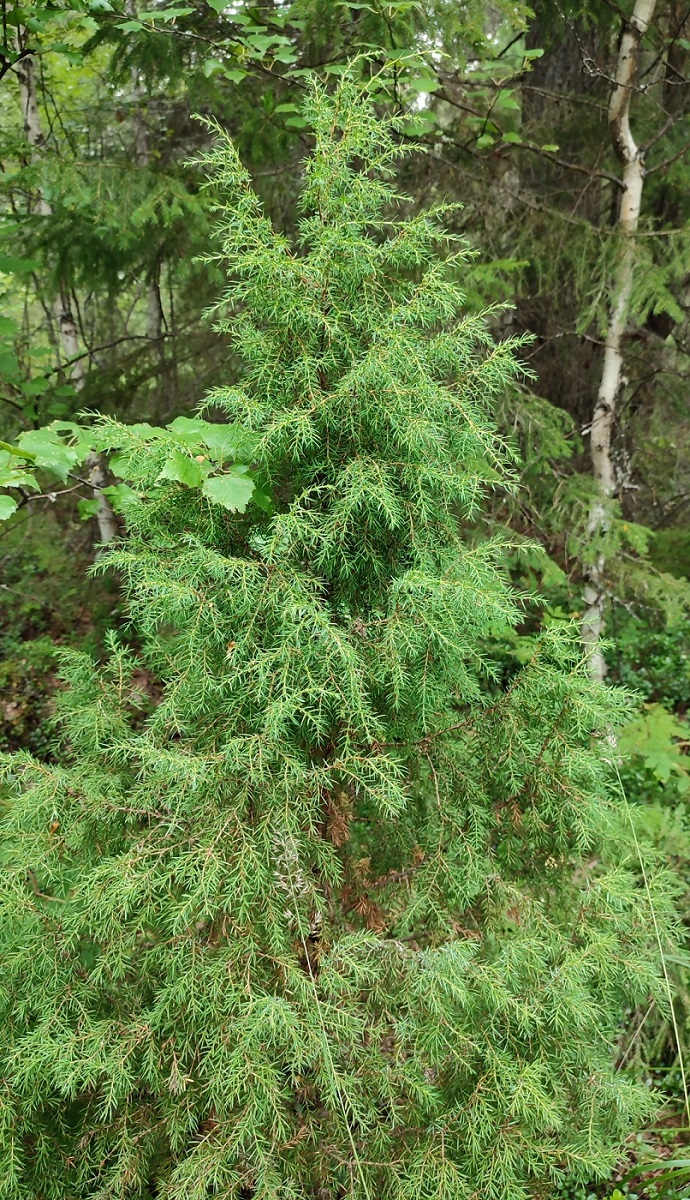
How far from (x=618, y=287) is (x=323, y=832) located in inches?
155

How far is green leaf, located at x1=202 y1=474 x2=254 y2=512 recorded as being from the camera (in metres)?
1.94

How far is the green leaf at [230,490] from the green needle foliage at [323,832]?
106mm

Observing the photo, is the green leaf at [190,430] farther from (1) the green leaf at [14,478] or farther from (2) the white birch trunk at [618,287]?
(2) the white birch trunk at [618,287]

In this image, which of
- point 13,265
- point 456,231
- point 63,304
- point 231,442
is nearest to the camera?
point 231,442

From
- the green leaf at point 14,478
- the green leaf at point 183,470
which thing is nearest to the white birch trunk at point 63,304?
the green leaf at point 14,478

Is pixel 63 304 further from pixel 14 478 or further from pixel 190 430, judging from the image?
pixel 190 430

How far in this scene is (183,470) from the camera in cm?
198

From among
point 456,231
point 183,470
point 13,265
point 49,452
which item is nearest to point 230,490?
point 183,470

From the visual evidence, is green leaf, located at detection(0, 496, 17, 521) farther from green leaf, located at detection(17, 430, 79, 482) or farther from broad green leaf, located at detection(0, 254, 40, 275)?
broad green leaf, located at detection(0, 254, 40, 275)

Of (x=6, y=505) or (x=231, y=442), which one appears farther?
(x=6, y=505)

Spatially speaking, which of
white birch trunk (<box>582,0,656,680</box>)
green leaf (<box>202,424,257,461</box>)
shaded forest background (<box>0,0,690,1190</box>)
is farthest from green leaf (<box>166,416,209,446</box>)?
white birch trunk (<box>582,0,656,680</box>)

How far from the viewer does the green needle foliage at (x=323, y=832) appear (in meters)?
1.94

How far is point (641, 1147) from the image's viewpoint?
3072 millimetres

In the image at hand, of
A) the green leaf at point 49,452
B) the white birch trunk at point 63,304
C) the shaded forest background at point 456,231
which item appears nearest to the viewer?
the green leaf at point 49,452
